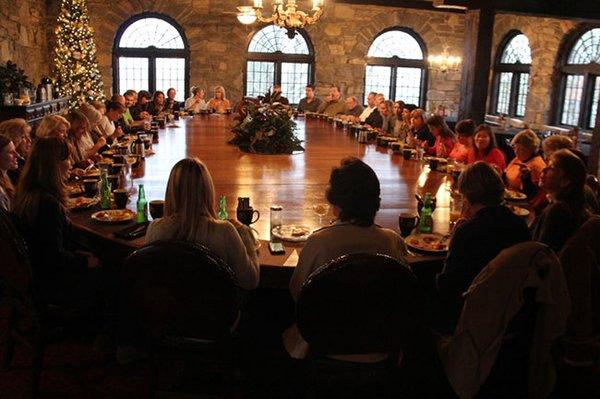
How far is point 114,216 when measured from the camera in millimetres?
2914

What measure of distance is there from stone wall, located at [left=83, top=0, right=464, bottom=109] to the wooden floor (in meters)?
5.57

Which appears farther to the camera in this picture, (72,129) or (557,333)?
(72,129)

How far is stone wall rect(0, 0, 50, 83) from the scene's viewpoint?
907 centimetres

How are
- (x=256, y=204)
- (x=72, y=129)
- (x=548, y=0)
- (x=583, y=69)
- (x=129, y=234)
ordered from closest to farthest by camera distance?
(x=129, y=234) < (x=256, y=204) < (x=72, y=129) < (x=548, y=0) < (x=583, y=69)

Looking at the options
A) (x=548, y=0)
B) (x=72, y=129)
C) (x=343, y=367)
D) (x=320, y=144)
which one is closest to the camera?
(x=343, y=367)

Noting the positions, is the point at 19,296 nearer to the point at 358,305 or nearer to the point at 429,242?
the point at 358,305

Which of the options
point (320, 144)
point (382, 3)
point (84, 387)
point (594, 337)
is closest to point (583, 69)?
point (382, 3)

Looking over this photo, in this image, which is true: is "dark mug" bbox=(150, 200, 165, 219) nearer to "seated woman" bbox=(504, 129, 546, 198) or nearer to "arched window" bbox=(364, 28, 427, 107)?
"seated woman" bbox=(504, 129, 546, 198)

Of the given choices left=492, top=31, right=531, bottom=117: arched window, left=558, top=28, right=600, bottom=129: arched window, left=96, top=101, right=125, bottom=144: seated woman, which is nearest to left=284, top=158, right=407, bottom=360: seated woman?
left=96, top=101, right=125, bottom=144: seated woman

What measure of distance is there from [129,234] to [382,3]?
870cm

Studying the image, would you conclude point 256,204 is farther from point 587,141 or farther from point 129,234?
point 587,141

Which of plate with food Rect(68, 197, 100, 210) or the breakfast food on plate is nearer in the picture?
the breakfast food on plate

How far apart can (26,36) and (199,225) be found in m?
9.32

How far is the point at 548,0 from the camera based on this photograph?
25.1 ft
